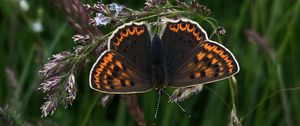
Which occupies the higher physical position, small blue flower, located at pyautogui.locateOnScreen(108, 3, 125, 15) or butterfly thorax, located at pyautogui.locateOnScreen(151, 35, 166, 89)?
small blue flower, located at pyautogui.locateOnScreen(108, 3, 125, 15)

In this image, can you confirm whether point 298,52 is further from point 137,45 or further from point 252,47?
point 137,45

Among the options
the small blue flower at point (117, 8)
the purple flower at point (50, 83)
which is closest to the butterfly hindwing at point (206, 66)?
the small blue flower at point (117, 8)

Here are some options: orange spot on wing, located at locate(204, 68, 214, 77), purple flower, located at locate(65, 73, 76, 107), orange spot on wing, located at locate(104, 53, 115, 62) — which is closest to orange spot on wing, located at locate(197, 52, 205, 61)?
orange spot on wing, located at locate(204, 68, 214, 77)

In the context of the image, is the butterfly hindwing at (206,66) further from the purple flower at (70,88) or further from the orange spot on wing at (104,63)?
the purple flower at (70,88)

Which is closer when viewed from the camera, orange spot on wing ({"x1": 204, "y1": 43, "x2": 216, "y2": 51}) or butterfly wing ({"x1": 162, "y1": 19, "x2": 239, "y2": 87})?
butterfly wing ({"x1": 162, "y1": 19, "x2": 239, "y2": 87})

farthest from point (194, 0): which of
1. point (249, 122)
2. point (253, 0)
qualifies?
point (253, 0)

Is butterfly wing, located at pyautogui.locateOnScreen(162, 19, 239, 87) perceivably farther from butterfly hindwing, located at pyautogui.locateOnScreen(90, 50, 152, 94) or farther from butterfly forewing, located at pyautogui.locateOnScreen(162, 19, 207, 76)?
butterfly hindwing, located at pyautogui.locateOnScreen(90, 50, 152, 94)

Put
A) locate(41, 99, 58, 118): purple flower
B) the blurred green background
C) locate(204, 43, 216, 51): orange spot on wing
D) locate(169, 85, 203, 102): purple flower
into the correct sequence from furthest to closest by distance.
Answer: the blurred green background < locate(204, 43, 216, 51): orange spot on wing < locate(169, 85, 203, 102): purple flower < locate(41, 99, 58, 118): purple flower
